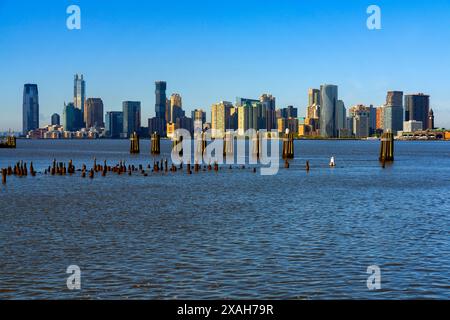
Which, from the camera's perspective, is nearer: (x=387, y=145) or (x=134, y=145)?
(x=387, y=145)

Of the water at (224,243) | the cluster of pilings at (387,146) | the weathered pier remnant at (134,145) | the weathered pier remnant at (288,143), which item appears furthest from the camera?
the weathered pier remnant at (134,145)

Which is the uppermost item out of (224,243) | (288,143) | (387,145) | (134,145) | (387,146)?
(288,143)

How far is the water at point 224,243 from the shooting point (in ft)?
73.5

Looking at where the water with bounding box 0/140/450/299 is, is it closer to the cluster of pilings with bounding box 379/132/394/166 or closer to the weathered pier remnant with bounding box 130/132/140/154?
the cluster of pilings with bounding box 379/132/394/166

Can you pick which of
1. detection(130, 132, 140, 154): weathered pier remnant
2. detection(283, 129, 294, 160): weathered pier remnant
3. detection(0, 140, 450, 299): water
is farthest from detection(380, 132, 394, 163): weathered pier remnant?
detection(130, 132, 140, 154): weathered pier remnant

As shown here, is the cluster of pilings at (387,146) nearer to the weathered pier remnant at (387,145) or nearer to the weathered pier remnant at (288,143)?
the weathered pier remnant at (387,145)

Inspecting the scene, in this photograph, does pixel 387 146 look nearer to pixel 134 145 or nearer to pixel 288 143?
pixel 288 143

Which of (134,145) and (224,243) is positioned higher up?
(134,145)

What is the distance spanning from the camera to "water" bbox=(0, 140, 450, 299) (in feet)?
73.5

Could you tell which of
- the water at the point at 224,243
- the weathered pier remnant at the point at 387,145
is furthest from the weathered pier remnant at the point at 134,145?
the water at the point at 224,243

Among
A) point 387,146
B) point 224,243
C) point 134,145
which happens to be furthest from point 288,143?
point 224,243

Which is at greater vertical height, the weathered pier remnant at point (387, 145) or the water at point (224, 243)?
the weathered pier remnant at point (387, 145)

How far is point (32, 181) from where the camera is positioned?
74500 mm

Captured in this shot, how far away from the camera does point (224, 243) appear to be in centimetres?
3102
